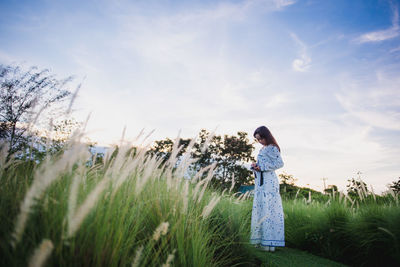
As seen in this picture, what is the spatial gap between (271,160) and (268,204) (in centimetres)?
94

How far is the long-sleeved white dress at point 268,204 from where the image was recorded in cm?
430

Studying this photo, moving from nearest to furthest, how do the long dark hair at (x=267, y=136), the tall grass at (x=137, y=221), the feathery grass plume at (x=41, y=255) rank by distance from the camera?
1. the feathery grass plume at (x=41, y=255)
2. the tall grass at (x=137, y=221)
3. the long dark hair at (x=267, y=136)

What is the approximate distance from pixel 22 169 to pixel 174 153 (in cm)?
159

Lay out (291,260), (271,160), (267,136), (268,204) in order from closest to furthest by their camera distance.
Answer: (291,260) < (268,204) < (271,160) < (267,136)

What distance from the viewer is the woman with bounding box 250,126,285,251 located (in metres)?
4.30

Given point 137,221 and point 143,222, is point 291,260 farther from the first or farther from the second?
point 137,221

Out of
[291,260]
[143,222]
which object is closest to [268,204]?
[291,260]

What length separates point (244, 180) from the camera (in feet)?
65.8

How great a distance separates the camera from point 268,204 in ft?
14.8

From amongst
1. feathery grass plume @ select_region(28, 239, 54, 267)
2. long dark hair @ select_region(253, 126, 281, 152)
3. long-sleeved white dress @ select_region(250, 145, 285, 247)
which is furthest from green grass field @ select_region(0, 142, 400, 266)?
long dark hair @ select_region(253, 126, 281, 152)

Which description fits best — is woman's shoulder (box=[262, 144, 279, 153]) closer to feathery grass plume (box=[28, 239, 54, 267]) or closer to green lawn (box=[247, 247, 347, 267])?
green lawn (box=[247, 247, 347, 267])

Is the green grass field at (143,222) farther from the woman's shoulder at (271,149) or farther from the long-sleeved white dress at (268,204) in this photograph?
the woman's shoulder at (271,149)

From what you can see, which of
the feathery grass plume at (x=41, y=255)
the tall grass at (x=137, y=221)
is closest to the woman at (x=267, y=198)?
the tall grass at (x=137, y=221)

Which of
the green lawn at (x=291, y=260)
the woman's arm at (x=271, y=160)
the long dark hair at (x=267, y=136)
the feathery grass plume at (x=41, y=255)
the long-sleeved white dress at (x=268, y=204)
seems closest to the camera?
the feathery grass plume at (x=41, y=255)
